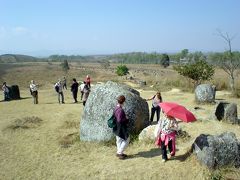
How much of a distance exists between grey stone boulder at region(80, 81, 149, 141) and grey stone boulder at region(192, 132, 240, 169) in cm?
380

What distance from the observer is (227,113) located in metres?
17.8

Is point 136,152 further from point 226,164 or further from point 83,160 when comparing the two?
point 226,164

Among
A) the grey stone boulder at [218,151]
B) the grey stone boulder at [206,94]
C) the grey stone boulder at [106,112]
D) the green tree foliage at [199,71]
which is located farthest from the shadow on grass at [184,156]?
the green tree foliage at [199,71]

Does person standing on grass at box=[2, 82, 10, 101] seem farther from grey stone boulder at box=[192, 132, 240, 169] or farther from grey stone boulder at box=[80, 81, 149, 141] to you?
grey stone boulder at box=[192, 132, 240, 169]

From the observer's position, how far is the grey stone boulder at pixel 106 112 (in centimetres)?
1451

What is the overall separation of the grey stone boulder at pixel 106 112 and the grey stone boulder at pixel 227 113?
4.67 metres

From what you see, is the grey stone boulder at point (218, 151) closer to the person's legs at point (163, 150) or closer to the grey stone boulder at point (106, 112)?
the person's legs at point (163, 150)

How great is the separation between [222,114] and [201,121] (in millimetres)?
1172

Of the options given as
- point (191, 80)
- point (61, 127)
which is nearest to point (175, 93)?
point (191, 80)

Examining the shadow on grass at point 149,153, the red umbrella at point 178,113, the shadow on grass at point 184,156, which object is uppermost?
the red umbrella at point 178,113

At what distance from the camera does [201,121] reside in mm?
17875

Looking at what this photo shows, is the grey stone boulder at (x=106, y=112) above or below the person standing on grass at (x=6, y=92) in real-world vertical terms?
above

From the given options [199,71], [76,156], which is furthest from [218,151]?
[199,71]

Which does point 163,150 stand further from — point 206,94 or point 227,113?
point 206,94
